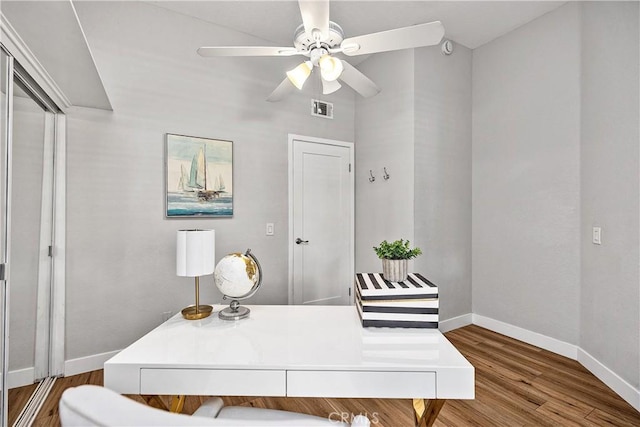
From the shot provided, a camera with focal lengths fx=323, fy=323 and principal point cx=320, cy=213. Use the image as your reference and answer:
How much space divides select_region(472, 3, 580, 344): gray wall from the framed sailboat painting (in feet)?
8.19

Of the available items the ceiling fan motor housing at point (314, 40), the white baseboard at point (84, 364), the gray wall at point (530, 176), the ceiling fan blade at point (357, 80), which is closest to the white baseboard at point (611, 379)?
the gray wall at point (530, 176)

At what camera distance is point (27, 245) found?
71.8 inches

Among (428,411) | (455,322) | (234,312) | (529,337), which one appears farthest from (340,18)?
(529,337)

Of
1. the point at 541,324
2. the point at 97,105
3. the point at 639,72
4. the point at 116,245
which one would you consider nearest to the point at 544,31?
the point at 639,72

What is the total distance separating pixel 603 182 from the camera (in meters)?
2.24

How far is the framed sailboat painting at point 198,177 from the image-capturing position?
2.67 meters

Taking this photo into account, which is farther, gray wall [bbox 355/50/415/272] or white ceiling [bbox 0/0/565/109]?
gray wall [bbox 355/50/415/272]

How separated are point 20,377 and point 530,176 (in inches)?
150

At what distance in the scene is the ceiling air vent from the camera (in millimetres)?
3377

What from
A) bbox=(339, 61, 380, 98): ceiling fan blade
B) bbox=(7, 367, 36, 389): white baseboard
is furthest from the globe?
bbox=(339, 61, 380, 98): ceiling fan blade

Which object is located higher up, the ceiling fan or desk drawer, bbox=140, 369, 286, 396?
the ceiling fan

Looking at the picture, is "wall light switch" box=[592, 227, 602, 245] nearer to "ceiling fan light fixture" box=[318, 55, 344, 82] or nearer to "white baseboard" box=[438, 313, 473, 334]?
"white baseboard" box=[438, 313, 473, 334]

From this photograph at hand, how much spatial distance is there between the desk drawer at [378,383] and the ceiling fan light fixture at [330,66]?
60.1 inches

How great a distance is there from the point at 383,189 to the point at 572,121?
160 centimetres
